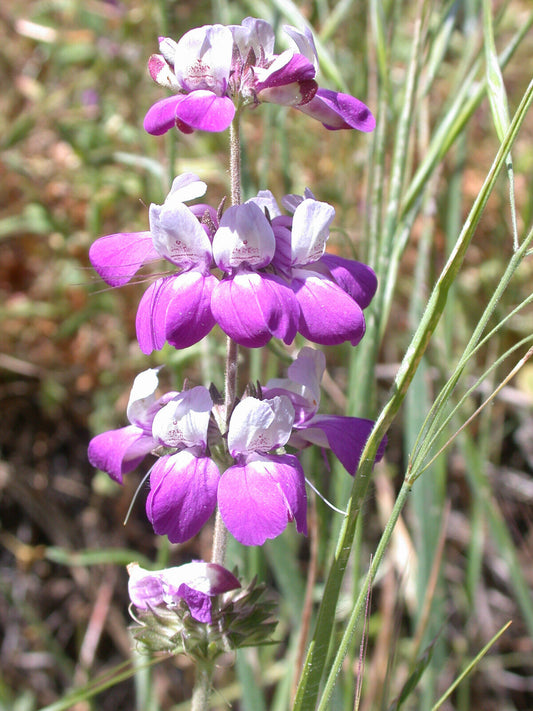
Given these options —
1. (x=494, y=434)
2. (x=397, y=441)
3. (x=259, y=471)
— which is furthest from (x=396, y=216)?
(x=397, y=441)

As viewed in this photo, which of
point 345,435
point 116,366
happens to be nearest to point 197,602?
point 345,435

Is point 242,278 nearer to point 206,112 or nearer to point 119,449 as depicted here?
point 206,112

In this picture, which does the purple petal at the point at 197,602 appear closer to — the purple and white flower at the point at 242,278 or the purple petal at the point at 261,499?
the purple petal at the point at 261,499

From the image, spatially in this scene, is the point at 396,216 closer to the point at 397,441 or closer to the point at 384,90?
the point at 384,90

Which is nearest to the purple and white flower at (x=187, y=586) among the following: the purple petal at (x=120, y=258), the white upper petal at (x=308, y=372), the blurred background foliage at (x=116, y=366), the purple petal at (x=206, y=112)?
the white upper petal at (x=308, y=372)

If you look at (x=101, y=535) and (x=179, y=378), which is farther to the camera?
(x=101, y=535)
